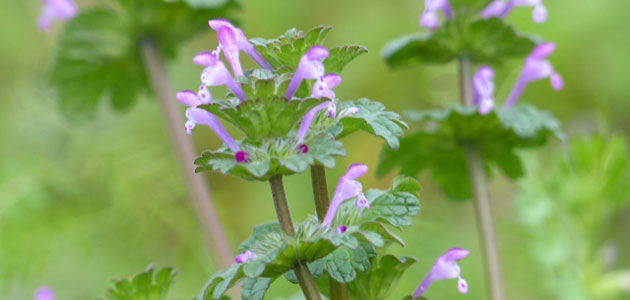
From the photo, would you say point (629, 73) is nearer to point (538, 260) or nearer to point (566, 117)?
point (566, 117)

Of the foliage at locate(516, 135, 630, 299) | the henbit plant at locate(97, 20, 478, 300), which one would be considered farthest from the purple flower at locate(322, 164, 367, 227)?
the foliage at locate(516, 135, 630, 299)

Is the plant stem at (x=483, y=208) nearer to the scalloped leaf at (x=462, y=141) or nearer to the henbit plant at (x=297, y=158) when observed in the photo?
the scalloped leaf at (x=462, y=141)

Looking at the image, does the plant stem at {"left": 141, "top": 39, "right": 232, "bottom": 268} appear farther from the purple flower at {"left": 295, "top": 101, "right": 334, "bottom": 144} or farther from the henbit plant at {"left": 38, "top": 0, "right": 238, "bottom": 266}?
the purple flower at {"left": 295, "top": 101, "right": 334, "bottom": 144}

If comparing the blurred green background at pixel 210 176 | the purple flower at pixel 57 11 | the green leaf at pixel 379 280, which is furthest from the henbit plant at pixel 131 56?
the green leaf at pixel 379 280

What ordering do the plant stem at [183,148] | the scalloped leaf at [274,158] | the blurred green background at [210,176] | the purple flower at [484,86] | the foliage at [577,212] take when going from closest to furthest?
1. the scalloped leaf at [274,158]
2. the purple flower at [484,86]
3. the plant stem at [183,148]
4. the foliage at [577,212]
5. the blurred green background at [210,176]

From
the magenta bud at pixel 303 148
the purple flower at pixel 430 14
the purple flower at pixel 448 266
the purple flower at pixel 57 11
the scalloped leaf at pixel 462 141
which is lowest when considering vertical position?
the purple flower at pixel 448 266

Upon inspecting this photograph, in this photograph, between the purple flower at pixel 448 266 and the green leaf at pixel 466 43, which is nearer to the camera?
the purple flower at pixel 448 266
